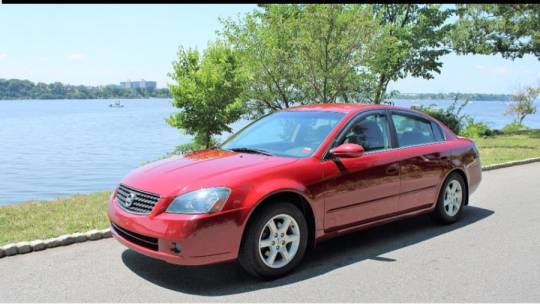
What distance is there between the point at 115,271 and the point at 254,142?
6.63 feet

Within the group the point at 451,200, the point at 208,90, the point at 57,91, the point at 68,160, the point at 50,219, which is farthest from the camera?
the point at 57,91

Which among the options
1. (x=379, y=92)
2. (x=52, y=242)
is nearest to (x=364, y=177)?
(x=52, y=242)

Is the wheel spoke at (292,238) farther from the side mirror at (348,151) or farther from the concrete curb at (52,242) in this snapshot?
the concrete curb at (52,242)

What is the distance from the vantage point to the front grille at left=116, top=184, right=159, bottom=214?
466 cm

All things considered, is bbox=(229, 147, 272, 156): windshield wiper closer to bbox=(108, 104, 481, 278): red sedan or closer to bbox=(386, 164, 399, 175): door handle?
bbox=(108, 104, 481, 278): red sedan

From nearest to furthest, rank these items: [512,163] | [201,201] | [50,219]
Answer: [201,201]
[50,219]
[512,163]

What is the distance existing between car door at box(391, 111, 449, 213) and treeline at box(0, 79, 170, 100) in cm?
11647

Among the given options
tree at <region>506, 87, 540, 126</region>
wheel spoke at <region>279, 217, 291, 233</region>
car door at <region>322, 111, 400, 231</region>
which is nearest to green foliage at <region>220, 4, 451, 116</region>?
car door at <region>322, 111, 400, 231</region>

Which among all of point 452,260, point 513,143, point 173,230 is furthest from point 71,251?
point 513,143

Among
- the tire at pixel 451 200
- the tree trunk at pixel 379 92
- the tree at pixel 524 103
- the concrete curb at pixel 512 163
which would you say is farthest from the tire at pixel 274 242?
the tree at pixel 524 103

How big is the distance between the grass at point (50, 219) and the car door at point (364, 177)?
9.93ft

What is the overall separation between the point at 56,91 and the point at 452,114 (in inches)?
4976

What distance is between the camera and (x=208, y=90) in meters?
22.7

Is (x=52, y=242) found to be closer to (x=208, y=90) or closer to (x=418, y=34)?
(x=208, y=90)
